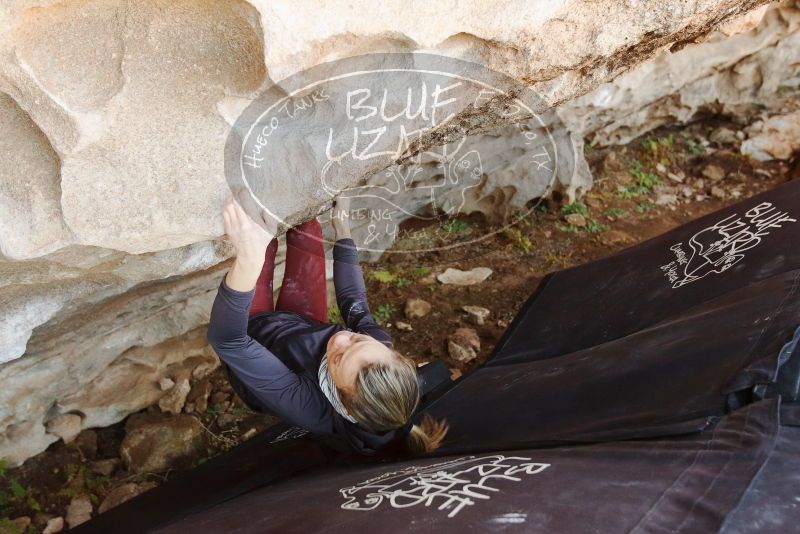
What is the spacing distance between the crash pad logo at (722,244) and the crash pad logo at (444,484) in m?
1.51

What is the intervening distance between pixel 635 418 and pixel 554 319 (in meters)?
1.23

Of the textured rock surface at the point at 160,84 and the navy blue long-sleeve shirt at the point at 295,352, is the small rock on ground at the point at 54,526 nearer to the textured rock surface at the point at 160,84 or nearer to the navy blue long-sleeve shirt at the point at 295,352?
the textured rock surface at the point at 160,84

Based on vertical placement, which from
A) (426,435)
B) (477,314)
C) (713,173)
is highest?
(713,173)

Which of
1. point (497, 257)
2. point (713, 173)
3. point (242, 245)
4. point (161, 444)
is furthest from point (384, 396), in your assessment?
point (713, 173)

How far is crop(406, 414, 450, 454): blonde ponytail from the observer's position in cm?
224

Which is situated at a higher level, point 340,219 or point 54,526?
point 340,219

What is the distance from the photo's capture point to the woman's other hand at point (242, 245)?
1.95 meters

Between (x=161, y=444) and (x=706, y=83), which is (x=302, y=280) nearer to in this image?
(x=161, y=444)

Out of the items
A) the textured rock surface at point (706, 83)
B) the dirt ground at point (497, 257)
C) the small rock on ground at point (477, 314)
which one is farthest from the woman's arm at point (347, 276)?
the textured rock surface at point (706, 83)

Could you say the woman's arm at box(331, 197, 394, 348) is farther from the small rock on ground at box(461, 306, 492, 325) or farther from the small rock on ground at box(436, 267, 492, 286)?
the small rock on ground at box(436, 267, 492, 286)

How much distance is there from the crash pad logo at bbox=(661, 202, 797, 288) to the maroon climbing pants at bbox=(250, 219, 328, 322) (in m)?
1.58

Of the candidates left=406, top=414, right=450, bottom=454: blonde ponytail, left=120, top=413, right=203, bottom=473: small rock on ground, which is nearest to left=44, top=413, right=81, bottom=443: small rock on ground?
left=120, top=413, right=203, bottom=473: small rock on ground

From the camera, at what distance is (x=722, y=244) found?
295 centimetres

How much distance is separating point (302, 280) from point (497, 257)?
86.9 inches
